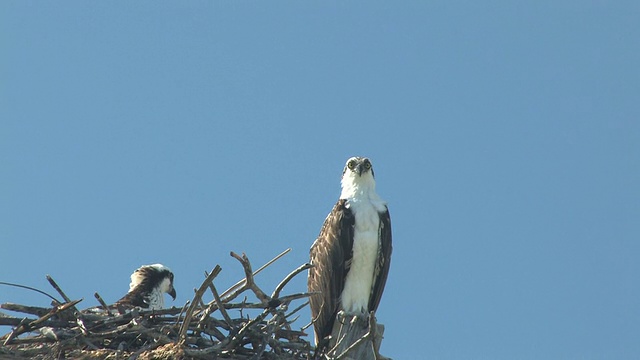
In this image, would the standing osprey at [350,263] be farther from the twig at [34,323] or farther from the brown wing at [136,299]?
the twig at [34,323]

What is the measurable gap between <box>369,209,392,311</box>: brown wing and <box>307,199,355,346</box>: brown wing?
270 mm

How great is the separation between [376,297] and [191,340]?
2.66 metres

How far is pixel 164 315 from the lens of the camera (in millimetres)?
9055

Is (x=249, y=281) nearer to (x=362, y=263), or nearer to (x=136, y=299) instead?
(x=362, y=263)

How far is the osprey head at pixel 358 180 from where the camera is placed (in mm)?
11375

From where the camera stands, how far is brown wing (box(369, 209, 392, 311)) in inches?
432

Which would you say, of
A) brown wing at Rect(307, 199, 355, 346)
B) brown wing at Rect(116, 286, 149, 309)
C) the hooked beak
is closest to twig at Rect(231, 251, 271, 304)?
brown wing at Rect(307, 199, 355, 346)

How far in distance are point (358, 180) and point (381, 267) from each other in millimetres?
903

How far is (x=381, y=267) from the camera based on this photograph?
36.1ft

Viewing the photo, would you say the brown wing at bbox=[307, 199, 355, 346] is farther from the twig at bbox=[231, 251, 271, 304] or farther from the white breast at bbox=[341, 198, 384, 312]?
the twig at bbox=[231, 251, 271, 304]

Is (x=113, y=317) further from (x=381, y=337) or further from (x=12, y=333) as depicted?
(x=381, y=337)

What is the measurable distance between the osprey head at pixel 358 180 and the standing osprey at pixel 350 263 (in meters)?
0.22

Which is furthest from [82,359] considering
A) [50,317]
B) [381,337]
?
[381,337]

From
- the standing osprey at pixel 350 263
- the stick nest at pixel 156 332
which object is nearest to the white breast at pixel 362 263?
the standing osprey at pixel 350 263
